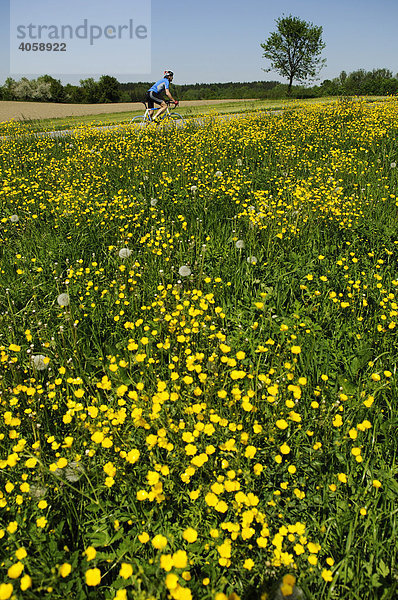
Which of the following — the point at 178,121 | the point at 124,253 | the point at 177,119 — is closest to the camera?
the point at 124,253

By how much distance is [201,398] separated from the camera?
2471 mm

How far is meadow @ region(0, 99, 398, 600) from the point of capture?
1638 mm

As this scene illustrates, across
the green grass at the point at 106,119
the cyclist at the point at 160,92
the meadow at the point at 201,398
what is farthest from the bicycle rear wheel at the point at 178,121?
the meadow at the point at 201,398

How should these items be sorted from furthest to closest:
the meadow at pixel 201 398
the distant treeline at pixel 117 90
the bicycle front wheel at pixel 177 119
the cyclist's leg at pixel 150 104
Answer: the distant treeline at pixel 117 90 → the cyclist's leg at pixel 150 104 → the bicycle front wheel at pixel 177 119 → the meadow at pixel 201 398

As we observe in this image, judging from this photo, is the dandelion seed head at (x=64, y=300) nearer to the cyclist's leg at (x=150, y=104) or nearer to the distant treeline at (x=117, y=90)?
the cyclist's leg at (x=150, y=104)

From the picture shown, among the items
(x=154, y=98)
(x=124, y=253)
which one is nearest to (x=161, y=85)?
(x=154, y=98)

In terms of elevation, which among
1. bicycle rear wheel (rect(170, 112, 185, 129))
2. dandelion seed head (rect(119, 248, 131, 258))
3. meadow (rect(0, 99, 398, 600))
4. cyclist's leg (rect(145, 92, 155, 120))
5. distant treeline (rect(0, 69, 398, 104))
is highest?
distant treeline (rect(0, 69, 398, 104))

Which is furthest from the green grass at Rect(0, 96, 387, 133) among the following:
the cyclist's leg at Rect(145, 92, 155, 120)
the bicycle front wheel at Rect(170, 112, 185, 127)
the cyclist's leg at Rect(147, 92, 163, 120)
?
the cyclist's leg at Rect(147, 92, 163, 120)

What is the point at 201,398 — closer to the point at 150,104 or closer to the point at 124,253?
the point at 124,253

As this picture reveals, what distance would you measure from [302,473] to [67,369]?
1892 mm

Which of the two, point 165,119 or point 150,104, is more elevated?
point 150,104

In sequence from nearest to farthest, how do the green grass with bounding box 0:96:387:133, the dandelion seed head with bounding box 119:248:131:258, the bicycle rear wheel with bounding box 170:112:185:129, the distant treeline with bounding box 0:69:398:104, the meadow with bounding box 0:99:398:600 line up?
1. the meadow with bounding box 0:99:398:600
2. the dandelion seed head with bounding box 119:248:131:258
3. the bicycle rear wheel with bounding box 170:112:185:129
4. the green grass with bounding box 0:96:387:133
5. the distant treeline with bounding box 0:69:398:104

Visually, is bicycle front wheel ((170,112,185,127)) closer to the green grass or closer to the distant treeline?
the green grass

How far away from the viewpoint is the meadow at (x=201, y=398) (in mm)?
1638
